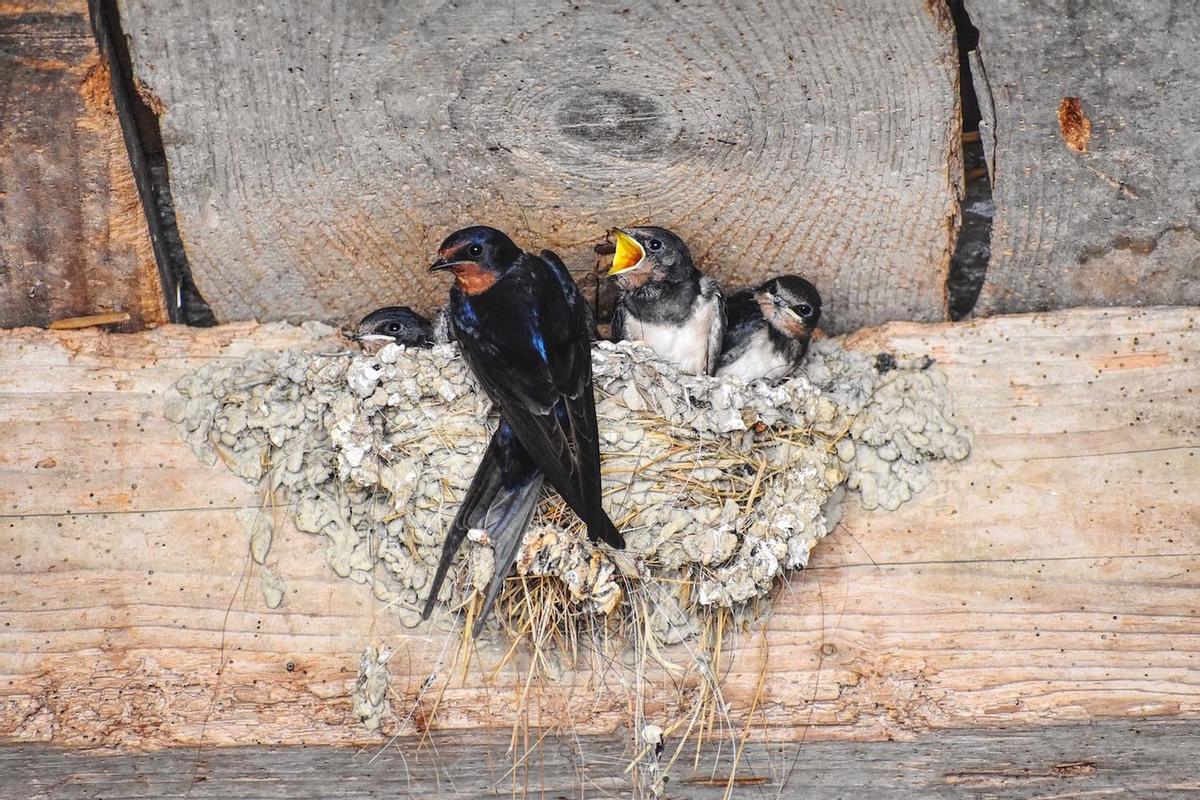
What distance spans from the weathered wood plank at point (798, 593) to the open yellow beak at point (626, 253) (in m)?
0.77

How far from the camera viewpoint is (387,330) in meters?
3.35

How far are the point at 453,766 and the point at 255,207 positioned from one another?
1.31 meters

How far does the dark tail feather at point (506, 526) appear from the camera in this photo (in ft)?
9.47

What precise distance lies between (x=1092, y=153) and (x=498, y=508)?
1.48 m

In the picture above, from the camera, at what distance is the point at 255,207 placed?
10.2 feet

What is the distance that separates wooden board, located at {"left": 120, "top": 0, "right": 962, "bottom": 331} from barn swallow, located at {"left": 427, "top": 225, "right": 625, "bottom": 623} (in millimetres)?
119

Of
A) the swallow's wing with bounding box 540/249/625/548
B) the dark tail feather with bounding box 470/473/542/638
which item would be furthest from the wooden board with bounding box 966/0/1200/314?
the dark tail feather with bounding box 470/473/542/638

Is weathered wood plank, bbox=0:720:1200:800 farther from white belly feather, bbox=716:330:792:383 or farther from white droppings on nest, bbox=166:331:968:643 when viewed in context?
white belly feather, bbox=716:330:792:383

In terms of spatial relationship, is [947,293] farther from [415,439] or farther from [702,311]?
[415,439]

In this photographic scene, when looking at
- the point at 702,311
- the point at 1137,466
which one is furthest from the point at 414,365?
the point at 1137,466

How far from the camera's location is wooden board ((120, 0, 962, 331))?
285cm

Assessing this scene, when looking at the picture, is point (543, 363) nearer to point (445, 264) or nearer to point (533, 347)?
point (533, 347)

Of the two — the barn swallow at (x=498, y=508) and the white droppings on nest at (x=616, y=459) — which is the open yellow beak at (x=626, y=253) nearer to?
the white droppings on nest at (x=616, y=459)

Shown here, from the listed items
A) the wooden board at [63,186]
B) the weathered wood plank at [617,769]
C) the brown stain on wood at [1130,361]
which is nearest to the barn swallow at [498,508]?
the weathered wood plank at [617,769]
